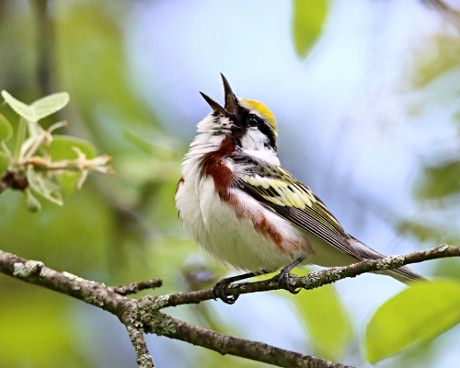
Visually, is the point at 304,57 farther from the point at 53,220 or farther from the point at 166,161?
the point at 53,220

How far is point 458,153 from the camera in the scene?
432cm

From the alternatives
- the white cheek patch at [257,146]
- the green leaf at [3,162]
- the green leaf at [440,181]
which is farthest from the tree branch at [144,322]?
the green leaf at [440,181]

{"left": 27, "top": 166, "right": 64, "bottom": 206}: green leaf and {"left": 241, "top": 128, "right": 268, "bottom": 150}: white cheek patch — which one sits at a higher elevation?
{"left": 241, "top": 128, "right": 268, "bottom": 150}: white cheek patch

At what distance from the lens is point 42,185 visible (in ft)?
10.6

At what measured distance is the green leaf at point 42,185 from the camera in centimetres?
316

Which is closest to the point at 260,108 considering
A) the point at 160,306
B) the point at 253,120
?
the point at 253,120

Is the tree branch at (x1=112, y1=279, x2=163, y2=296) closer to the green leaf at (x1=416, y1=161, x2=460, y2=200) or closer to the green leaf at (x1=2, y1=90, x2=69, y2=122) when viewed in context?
the green leaf at (x1=2, y1=90, x2=69, y2=122)

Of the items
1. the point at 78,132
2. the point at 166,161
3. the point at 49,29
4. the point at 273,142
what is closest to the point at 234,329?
the point at 166,161

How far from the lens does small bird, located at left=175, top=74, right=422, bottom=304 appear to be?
3596 mm

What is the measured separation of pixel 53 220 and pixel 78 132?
708mm

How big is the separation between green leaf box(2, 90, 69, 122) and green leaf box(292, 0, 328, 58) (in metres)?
1.16

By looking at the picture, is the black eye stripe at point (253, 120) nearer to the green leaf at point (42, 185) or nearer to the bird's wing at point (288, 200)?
the bird's wing at point (288, 200)

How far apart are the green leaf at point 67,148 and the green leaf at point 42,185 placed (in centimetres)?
15

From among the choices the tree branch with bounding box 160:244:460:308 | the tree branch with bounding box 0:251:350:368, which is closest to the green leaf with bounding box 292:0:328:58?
the tree branch with bounding box 160:244:460:308
